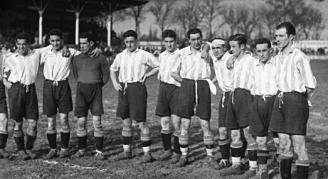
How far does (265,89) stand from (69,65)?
3.21m

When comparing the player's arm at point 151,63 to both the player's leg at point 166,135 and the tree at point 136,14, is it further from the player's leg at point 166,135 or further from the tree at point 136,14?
the tree at point 136,14

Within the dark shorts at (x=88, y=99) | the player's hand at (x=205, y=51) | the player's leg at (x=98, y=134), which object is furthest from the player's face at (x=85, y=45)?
the player's hand at (x=205, y=51)

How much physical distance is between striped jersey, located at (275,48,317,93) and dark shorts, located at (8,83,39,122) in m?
3.91

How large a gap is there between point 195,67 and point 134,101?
1.11 metres

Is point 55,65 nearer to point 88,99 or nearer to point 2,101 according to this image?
point 88,99

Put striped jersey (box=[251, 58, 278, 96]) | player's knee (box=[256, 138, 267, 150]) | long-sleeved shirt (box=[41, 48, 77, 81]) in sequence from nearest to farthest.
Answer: striped jersey (box=[251, 58, 278, 96]) < player's knee (box=[256, 138, 267, 150]) < long-sleeved shirt (box=[41, 48, 77, 81])

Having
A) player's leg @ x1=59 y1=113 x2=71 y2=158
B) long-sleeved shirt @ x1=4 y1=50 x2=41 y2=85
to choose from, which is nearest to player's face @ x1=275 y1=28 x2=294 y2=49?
player's leg @ x1=59 y1=113 x2=71 y2=158

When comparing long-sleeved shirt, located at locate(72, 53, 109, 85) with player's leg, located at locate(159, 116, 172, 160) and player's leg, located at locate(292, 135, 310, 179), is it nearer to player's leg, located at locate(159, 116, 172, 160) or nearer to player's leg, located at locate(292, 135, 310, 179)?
player's leg, located at locate(159, 116, 172, 160)

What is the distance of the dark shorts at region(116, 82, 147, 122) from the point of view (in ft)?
22.3

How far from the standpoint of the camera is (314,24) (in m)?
69.6

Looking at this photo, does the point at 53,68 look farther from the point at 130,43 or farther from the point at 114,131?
the point at 114,131

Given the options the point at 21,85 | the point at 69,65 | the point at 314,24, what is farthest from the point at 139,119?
the point at 314,24

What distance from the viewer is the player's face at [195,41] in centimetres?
655

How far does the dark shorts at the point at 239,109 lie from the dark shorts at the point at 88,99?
7.06ft
